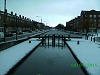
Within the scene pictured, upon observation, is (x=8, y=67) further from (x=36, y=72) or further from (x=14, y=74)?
(x=36, y=72)

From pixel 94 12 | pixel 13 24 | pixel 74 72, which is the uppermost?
pixel 94 12

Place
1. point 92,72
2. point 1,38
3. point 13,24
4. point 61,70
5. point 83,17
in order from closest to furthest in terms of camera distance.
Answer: point 92,72 < point 61,70 < point 1,38 < point 13,24 < point 83,17

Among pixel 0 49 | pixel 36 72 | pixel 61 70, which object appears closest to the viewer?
pixel 36 72

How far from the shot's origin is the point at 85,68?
1248 cm

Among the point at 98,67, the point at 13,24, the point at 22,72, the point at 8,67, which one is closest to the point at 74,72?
the point at 98,67

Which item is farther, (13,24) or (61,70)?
(13,24)

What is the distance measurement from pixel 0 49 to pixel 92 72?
12.4m

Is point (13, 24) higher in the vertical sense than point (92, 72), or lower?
higher

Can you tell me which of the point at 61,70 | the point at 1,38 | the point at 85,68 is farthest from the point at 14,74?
the point at 1,38

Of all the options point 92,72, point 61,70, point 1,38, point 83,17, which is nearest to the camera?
point 92,72

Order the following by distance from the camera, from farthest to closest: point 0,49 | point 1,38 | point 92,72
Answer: point 1,38, point 0,49, point 92,72

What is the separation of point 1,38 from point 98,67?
25349 millimetres

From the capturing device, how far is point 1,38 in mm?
34250

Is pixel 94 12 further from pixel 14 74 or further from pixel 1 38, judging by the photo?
pixel 14 74
